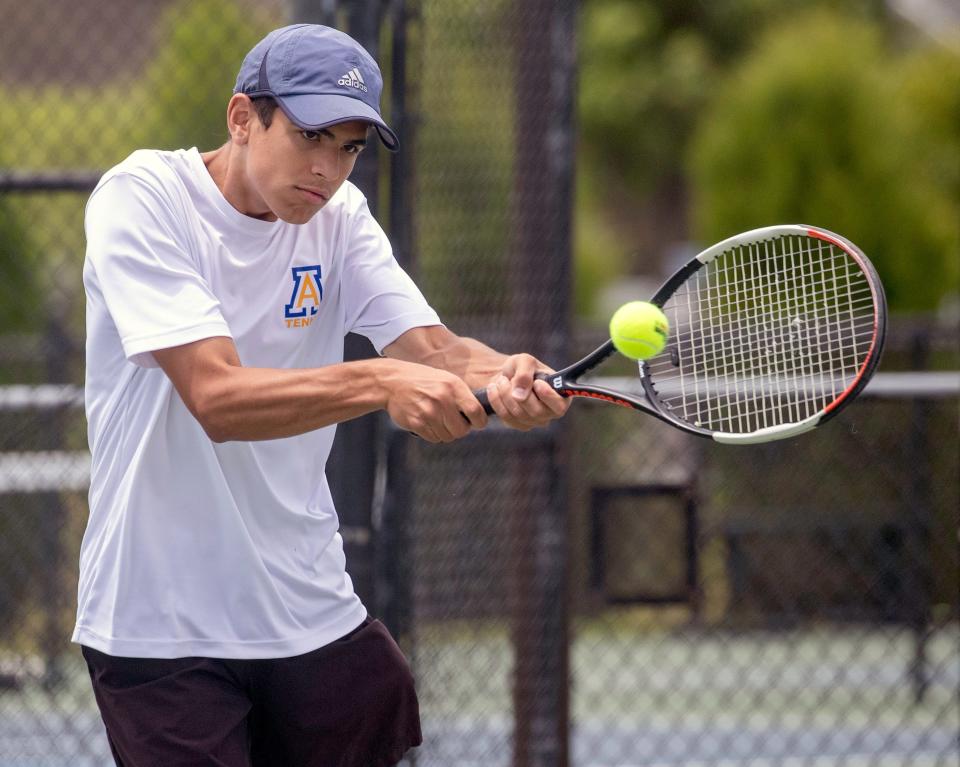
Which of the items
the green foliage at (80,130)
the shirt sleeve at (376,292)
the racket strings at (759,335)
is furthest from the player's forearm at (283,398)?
the green foliage at (80,130)

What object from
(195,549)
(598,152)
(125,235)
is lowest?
(195,549)

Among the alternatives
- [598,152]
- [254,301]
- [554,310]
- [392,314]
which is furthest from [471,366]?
[598,152]

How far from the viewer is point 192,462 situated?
A: 235 cm

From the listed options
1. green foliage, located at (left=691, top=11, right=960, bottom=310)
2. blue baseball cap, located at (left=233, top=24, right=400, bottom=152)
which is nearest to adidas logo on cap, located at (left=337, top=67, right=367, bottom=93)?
blue baseball cap, located at (left=233, top=24, right=400, bottom=152)

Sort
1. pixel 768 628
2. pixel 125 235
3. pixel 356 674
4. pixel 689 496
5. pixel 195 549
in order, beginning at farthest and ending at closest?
pixel 768 628, pixel 689 496, pixel 356 674, pixel 195 549, pixel 125 235

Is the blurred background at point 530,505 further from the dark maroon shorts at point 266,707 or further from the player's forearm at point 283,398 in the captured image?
the player's forearm at point 283,398

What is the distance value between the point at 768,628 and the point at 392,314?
2.86m

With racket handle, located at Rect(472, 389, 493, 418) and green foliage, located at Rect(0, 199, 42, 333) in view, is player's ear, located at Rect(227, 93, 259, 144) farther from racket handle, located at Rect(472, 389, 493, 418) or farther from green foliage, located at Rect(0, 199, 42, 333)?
green foliage, located at Rect(0, 199, 42, 333)

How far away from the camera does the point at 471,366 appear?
2582mm

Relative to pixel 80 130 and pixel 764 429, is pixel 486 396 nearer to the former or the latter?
pixel 764 429

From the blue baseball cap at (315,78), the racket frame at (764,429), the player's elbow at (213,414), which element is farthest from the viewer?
the racket frame at (764,429)

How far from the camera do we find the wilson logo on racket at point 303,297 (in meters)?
2.43

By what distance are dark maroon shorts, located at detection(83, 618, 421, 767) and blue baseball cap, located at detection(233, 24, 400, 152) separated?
873mm

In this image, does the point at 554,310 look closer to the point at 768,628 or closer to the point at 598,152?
the point at 768,628
